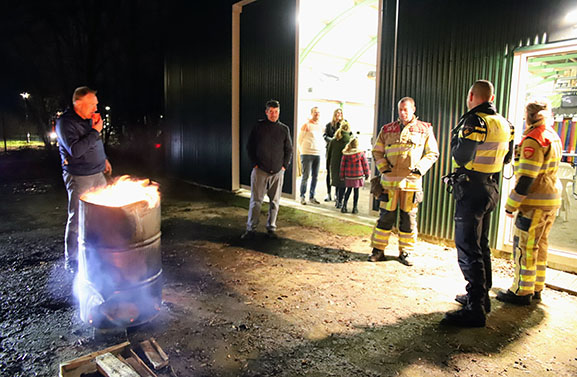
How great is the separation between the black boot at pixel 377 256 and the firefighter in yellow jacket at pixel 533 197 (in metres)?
1.54

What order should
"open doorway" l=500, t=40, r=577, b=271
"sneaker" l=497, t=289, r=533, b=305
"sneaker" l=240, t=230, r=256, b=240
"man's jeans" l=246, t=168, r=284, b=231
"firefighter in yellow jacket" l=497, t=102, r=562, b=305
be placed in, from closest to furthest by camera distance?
"firefighter in yellow jacket" l=497, t=102, r=562, b=305 → "sneaker" l=497, t=289, r=533, b=305 → "open doorway" l=500, t=40, r=577, b=271 → "man's jeans" l=246, t=168, r=284, b=231 → "sneaker" l=240, t=230, r=256, b=240

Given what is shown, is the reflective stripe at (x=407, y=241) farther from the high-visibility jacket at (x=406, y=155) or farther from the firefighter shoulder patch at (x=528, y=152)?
the firefighter shoulder patch at (x=528, y=152)

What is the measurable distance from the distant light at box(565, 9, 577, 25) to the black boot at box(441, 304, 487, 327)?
350 cm

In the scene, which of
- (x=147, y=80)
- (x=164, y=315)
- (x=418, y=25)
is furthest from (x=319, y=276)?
(x=147, y=80)

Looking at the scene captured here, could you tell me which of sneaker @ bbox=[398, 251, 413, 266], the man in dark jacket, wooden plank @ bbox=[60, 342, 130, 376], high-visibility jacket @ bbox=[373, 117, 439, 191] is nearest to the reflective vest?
high-visibility jacket @ bbox=[373, 117, 439, 191]

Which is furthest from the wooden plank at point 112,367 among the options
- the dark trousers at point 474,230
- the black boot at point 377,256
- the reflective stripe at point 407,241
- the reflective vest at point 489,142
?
the reflective stripe at point 407,241

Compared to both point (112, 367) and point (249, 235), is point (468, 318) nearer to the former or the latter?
point (112, 367)

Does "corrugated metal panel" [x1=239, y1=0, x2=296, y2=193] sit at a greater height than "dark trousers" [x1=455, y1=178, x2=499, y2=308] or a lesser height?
greater

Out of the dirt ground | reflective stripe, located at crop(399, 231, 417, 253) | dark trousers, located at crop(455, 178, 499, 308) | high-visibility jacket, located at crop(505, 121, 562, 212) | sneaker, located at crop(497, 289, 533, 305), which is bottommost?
the dirt ground

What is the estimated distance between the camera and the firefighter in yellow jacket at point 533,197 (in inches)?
133

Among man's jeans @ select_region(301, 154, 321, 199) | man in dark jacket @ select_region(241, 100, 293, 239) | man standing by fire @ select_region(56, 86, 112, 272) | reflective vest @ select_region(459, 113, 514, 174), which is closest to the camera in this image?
reflective vest @ select_region(459, 113, 514, 174)

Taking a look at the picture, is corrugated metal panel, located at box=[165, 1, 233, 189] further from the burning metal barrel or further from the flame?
the burning metal barrel

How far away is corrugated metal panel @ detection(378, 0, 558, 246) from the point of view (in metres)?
4.82

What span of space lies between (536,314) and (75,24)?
26340 mm
